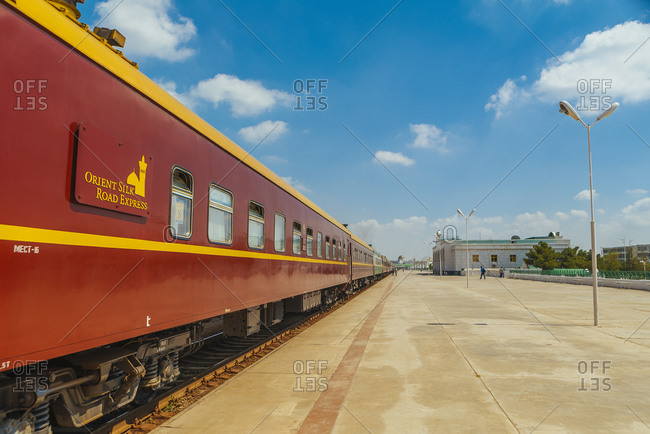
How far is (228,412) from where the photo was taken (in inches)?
199

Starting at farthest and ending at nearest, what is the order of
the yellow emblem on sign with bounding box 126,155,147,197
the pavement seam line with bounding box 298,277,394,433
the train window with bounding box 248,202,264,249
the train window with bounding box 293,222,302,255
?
the train window with bounding box 293,222,302,255, the train window with bounding box 248,202,264,249, the pavement seam line with bounding box 298,277,394,433, the yellow emblem on sign with bounding box 126,155,147,197

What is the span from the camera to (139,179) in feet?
13.5

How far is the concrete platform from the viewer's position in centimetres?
467

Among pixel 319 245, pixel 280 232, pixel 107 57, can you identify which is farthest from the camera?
pixel 319 245

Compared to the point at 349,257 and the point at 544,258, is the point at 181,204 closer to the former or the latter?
the point at 349,257

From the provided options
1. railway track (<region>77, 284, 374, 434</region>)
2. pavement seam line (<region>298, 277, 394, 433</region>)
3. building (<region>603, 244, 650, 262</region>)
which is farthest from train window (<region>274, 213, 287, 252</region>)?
building (<region>603, 244, 650, 262</region>)

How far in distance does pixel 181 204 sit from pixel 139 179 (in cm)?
88

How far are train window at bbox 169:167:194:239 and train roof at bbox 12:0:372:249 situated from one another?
0.68 meters

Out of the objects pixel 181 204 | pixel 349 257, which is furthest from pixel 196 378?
pixel 349 257

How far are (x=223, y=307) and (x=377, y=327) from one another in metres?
6.64

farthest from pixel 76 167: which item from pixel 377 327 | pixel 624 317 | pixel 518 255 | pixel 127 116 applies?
pixel 518 255

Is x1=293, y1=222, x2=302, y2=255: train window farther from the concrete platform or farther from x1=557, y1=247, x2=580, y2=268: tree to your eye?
x1=557, y1=247, x2=580, y2=268: tree

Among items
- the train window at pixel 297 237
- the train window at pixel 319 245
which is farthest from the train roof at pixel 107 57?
the train window at pixel 319 245

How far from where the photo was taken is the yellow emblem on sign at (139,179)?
3.99 metres
